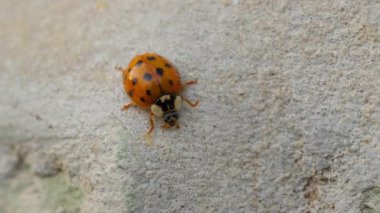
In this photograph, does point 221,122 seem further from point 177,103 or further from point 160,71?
point 160,71

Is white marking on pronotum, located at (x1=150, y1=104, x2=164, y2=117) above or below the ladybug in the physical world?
below

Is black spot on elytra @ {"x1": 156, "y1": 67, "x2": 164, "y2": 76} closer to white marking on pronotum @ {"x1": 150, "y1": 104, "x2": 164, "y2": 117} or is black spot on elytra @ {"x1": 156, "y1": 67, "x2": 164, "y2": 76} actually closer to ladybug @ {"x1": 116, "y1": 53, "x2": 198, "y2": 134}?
ladybug @ {"x1": 116, "y1": 53, "x2": 198, "y2": 134}

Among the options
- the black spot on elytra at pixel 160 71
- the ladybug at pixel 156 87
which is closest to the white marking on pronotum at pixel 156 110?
the ladybug at pixel 156 87

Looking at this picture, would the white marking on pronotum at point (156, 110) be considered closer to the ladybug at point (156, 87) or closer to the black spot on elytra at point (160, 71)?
the ladybug at point (156, 87)

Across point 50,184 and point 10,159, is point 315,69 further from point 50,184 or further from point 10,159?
point 10,159

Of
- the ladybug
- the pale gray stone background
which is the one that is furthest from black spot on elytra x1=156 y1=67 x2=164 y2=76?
the pale gray stone background

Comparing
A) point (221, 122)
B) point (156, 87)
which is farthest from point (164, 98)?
point (221, 122)
